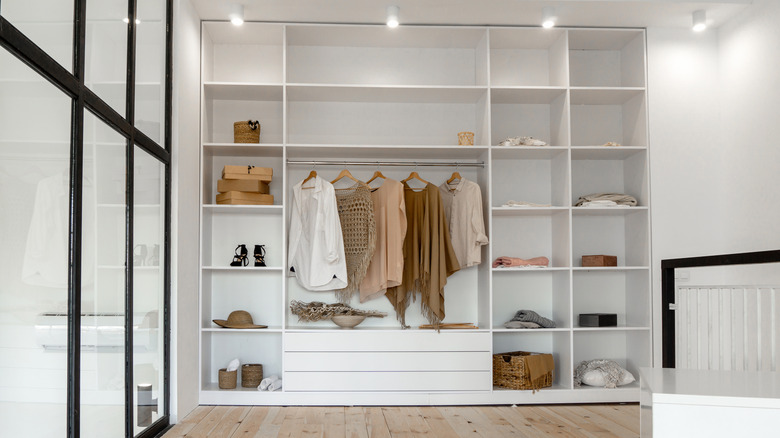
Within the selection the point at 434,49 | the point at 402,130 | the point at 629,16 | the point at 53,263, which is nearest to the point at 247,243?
the point at 402,130

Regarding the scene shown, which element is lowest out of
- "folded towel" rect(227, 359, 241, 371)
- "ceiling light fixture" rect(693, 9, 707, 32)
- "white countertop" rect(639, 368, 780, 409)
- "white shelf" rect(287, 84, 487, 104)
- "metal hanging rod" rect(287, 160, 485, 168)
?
"folded towel" rect(227, 359, 241, 371)

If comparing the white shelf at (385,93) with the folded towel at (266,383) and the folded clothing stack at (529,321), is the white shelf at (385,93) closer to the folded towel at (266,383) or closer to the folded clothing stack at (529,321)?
the folded clothing stack at (529,321)

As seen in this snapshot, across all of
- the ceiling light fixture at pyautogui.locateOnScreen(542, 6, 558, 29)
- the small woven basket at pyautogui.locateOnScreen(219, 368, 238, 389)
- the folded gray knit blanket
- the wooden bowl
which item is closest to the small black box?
the folded gray knit blanket

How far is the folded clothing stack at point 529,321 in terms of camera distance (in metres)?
4.56

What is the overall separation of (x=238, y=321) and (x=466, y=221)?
1.61 m

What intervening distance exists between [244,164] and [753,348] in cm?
339

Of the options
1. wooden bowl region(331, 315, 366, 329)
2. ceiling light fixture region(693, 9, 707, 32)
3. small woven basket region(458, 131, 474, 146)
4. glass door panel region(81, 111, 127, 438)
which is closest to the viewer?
glass door panel region(81, 111, 127, 438)

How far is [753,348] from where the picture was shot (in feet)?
13.2

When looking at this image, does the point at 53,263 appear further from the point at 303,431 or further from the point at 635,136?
the point at 635,136

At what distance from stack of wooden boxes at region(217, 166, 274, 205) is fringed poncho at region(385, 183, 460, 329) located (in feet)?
3.13

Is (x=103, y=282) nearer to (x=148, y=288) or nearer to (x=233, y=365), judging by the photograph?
(x=148, y=288)

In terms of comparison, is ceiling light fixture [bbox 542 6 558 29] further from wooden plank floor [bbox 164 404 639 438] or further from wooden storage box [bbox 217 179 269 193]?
wooden plank floor [bbox 164 404 639 438]

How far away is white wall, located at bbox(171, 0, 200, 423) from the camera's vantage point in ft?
12.4

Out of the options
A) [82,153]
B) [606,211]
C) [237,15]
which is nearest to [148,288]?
[82,153]
